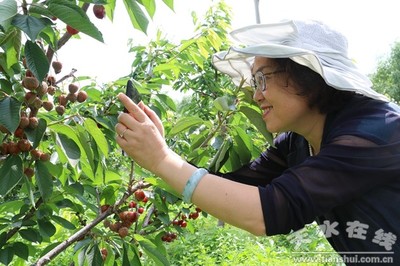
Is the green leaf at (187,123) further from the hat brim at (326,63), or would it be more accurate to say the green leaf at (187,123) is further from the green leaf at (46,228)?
the green leaf at (46,228)

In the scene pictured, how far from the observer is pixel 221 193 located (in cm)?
122

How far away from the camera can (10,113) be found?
4.29 ft

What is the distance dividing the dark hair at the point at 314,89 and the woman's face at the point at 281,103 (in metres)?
0.02

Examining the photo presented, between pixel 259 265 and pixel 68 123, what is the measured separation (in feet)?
12.6

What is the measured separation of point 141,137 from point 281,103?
40cm

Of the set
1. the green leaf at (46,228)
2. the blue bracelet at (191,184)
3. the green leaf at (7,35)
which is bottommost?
the green leaf at (46,228)

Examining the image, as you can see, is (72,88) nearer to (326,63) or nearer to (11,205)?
Result: (11,205)

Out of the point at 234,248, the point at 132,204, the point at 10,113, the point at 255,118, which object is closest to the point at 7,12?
the point at 10,113

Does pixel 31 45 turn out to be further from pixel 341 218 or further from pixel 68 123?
pixel 341 218

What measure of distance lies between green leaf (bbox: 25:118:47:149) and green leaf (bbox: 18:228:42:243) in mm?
571

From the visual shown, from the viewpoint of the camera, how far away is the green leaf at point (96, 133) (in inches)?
61.5

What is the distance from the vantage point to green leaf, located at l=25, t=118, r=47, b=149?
1.38 meters

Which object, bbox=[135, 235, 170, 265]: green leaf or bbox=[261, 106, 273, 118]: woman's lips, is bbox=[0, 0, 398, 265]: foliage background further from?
bbox=[261, 106, 273, 118]: woman's lips

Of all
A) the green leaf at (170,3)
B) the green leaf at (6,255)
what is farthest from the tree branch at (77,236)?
the green leaf at (170,3)
